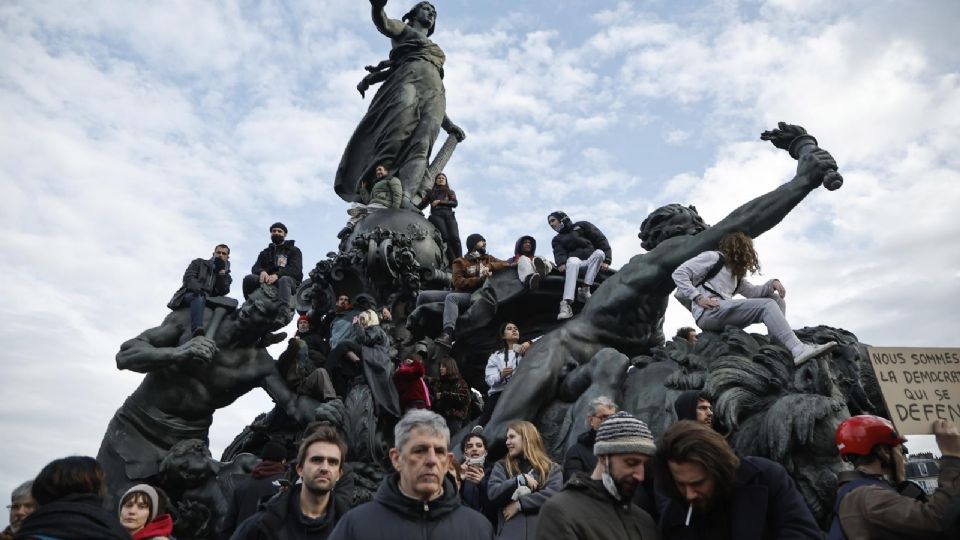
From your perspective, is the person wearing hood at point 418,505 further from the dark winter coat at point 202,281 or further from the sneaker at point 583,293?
the dark winter coat at point 202,281

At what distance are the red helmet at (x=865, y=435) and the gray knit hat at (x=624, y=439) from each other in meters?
0.78

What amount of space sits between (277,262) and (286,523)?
9.02 meters

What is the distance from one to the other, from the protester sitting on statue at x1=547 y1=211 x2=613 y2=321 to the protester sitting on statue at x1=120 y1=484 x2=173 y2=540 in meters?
6.06

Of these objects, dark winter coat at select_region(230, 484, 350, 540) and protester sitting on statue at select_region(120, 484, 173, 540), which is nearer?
dark winter coat at select_region(230, 484, 350, 540)

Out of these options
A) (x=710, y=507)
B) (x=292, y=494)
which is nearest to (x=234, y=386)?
(x=292, y=494)

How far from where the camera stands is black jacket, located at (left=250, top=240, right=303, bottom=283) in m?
12.2

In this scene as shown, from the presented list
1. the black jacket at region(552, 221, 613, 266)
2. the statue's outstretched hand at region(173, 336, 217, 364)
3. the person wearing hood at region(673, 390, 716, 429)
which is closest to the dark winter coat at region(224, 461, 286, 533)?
the person wearing hood at region(673, 390, 716, 429)

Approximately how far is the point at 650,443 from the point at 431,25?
51.8 ft

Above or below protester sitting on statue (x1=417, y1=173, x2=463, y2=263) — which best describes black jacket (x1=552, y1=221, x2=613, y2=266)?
below

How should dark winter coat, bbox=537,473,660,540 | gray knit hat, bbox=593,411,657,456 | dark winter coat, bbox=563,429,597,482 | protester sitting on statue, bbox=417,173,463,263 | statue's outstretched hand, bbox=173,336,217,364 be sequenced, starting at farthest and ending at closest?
protester sitting on statue, bbox=417,173,463,263 → statue's outstretched hand, bbox=173,336,217,364 → dark winter coat, bbox=563,429,597,482 → gray knit hat, bbox=593,411,657,456 → dark winter coat, bbox=537,473,660,540

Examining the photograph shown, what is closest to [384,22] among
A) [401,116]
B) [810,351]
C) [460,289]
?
[401,116]

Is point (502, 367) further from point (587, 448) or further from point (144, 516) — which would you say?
point (144, 516)

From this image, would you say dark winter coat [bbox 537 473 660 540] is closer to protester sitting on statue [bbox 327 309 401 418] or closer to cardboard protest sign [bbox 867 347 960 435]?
cardboard protest sign [bbox 867 347 960 435]

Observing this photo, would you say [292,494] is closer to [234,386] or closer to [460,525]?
[460,525]
